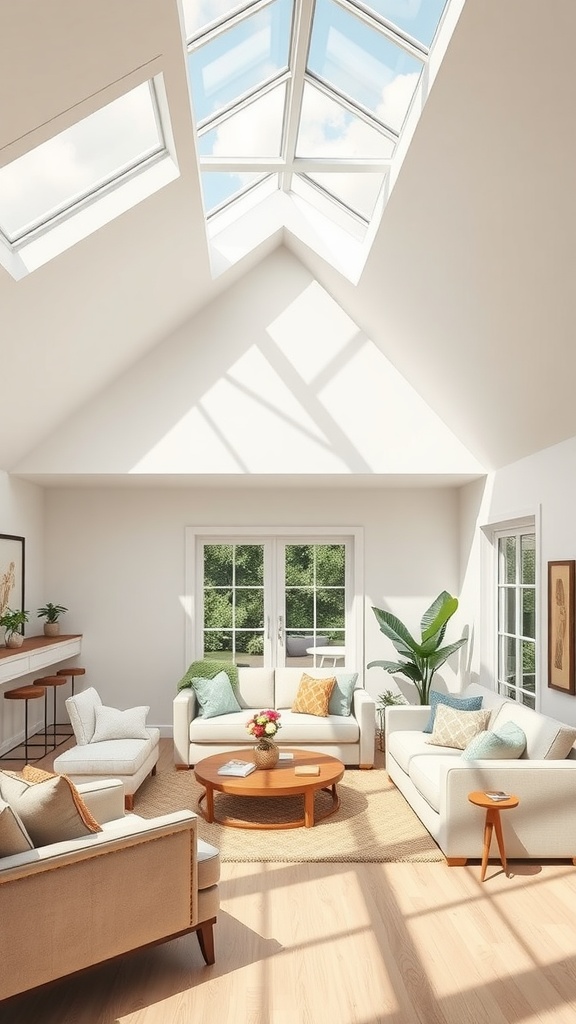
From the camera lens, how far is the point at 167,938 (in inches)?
137

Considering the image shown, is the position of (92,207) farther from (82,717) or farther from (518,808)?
(518,808)

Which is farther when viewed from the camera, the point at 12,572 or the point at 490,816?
the point at 12,572

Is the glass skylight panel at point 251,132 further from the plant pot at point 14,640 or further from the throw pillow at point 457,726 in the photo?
the throw pillow at point 457,726

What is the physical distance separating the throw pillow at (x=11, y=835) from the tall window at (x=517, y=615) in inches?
167

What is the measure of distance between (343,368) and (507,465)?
1705mm

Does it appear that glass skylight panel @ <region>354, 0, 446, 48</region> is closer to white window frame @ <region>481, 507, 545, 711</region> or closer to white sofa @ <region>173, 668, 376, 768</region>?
white window frame @ <region>481, 507, 545, 711</region>

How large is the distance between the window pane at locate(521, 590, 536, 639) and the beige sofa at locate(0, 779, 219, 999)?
3.58m

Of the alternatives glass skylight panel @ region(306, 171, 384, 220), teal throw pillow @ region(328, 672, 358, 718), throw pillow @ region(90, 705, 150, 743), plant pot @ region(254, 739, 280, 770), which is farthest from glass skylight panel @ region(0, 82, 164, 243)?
teal throw pillow @ region(328, 672, 358, 718)

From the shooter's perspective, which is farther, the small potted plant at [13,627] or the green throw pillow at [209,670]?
the green throw pillow at [209,670]

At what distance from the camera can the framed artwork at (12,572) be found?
22.9 feet

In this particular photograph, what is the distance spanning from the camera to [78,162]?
183 inches

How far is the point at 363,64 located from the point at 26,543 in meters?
5.19

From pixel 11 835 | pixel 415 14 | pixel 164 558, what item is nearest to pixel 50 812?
pixel 11 835

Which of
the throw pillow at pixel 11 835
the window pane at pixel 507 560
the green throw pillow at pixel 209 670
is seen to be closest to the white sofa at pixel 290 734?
the green throw pillow at pixel 209 670
